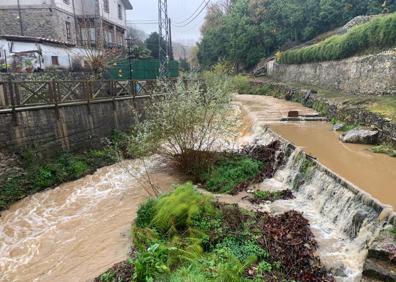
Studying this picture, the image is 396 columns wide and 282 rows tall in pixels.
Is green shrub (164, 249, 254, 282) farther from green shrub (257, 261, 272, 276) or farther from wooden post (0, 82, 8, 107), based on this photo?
wooden post (0, 82, 8, 107)

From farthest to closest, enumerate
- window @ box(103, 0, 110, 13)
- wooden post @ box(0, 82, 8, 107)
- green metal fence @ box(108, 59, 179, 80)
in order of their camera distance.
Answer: window @ box(103, 0, 110, 13)
green metal fence @ box(108, 59, 179, 80)
wooden post @ box(0, 82, 8, 107)

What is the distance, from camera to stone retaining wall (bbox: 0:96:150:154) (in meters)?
10.8

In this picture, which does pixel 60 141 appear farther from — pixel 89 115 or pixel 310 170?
pixel 310 170

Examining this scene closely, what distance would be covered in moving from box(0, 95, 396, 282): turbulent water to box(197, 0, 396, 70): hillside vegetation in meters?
27.5

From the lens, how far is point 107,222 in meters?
8.91

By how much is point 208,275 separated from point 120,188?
22.7 feet

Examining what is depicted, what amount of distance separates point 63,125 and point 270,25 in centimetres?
3320

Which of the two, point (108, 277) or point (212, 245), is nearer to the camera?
point (108, 277)

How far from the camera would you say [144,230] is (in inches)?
298

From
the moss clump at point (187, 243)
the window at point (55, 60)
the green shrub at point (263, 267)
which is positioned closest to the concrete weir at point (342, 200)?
the green shrub at point (263, 267)

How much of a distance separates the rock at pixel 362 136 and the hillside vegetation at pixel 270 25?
76.7 ft

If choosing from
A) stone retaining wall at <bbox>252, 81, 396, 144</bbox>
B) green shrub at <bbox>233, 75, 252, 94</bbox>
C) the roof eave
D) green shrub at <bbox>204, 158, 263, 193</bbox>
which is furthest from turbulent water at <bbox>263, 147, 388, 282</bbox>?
the roof eave

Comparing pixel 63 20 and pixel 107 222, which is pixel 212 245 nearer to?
pixel 107 222

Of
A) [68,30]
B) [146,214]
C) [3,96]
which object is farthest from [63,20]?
A: [146,214]
